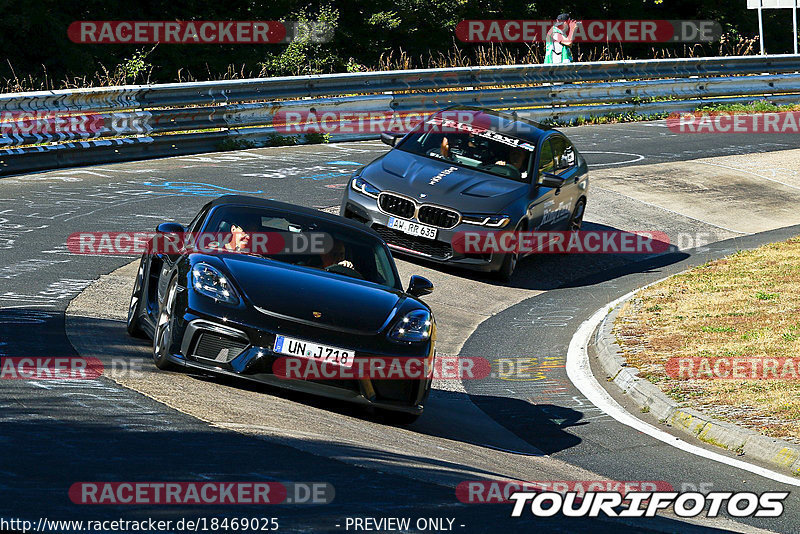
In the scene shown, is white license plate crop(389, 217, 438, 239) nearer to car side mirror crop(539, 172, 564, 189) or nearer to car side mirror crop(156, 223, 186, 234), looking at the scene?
car side mirror crop(539, 172, 564, 189)

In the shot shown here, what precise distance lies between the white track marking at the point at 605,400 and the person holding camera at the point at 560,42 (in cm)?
1145

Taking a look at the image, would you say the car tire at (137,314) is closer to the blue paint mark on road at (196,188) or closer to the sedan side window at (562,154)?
the blue paint mark on road at (196,188)

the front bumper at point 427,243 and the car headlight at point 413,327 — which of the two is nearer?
the car headlight at point 413,327

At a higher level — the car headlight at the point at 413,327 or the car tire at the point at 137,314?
the car headlight at the point at 413,327

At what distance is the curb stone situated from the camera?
26.1 feet

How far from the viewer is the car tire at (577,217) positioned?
51.2 ft

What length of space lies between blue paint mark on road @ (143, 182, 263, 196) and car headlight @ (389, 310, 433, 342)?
Answer: 8422mm

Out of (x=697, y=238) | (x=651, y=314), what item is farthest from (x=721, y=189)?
(x=651, y=314)

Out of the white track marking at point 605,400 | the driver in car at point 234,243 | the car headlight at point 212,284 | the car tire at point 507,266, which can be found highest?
the driver in car at point 234,243

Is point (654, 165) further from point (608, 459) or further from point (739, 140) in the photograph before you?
point (608, 459)

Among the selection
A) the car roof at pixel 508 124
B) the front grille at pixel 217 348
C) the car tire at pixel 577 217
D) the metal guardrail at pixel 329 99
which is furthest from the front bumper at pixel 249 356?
the metal guardrail at pixel 329 99

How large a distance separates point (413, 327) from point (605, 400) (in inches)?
102

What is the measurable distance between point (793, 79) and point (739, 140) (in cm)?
433

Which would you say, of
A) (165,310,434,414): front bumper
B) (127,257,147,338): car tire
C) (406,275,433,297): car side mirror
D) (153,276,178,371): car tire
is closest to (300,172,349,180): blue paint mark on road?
(127,257,147,338): car tire
